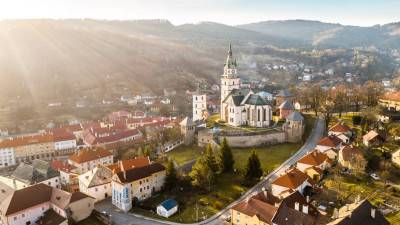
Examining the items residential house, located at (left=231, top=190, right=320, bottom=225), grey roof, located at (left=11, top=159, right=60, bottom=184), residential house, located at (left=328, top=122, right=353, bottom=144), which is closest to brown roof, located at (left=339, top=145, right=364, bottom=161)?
residential house, located at (left=328, top=122, right=353, bottom=144)

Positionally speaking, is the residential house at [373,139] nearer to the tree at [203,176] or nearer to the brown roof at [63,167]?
the tree at [203,176]

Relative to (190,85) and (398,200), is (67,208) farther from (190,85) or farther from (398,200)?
(190,85)

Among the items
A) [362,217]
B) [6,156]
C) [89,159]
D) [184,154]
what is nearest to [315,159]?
[362,217]

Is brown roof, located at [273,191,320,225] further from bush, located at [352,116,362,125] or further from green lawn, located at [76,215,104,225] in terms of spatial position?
bush, located at [352,116,362,125]

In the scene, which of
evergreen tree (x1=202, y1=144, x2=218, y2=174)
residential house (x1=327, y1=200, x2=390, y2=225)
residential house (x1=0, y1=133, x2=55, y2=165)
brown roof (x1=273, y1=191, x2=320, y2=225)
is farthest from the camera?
residential house (x1=0, y1=133, x2=55, y2=165)

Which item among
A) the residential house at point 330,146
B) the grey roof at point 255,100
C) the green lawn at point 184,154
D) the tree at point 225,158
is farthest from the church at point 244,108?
the tree at point 225,158
